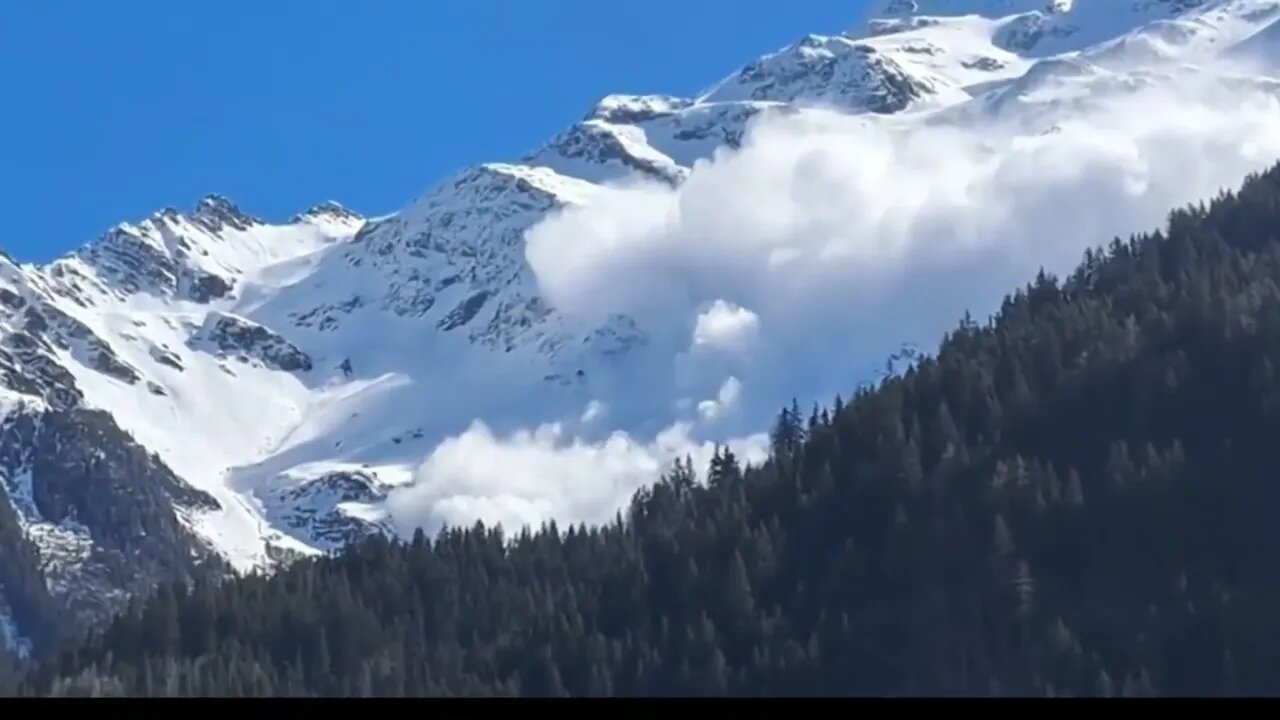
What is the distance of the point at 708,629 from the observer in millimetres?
183125

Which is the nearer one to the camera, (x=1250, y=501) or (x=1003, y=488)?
(x=1250, y=501)
